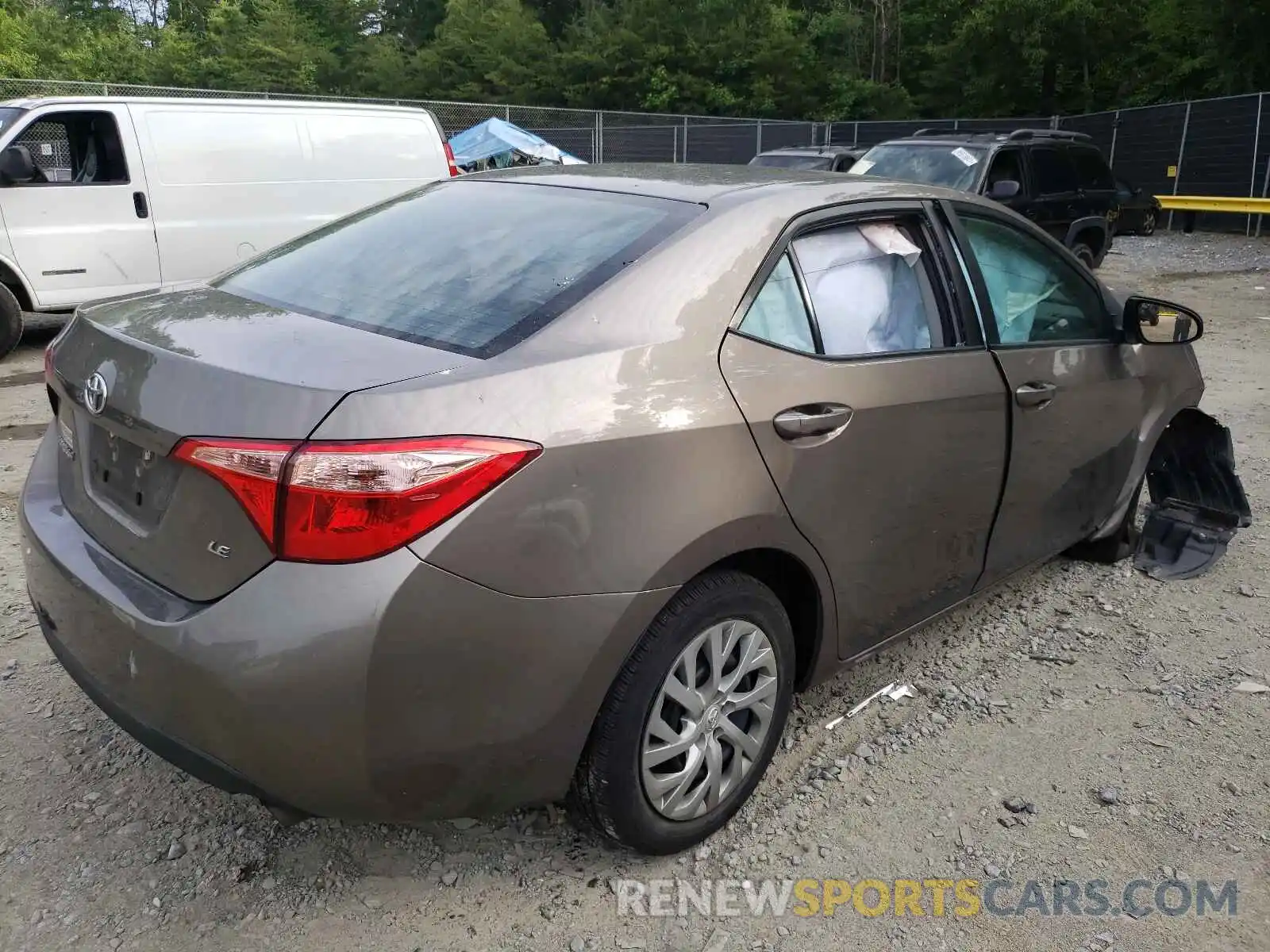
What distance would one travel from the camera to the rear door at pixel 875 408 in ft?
8.05

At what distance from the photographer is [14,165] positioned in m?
7.54

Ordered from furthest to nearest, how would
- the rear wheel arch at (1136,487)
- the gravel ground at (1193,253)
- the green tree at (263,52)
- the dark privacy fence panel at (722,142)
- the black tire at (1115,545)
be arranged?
the green tree at (263,52)
the dark privacy fence panel at (722,142)
the gravel ground at (1193,253)
the black tire at (1115,545)
the rear wheel arch at (1136,487)

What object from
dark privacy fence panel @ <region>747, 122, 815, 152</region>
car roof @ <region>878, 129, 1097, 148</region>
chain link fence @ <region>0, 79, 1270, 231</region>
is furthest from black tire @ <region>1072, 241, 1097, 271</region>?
dark privacy fence panel @ <region>747, 122, 815, 152</region>

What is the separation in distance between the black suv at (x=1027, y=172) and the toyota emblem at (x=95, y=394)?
9.60 m

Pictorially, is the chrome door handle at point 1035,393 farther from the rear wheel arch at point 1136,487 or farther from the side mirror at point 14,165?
the side mirror at point 14,165

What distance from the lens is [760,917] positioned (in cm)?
233

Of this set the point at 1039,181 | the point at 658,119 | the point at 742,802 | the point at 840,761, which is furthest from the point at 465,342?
the point at 658,119

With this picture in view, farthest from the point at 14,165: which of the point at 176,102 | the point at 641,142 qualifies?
the point at 641,142

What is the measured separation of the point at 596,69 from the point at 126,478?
37640mm

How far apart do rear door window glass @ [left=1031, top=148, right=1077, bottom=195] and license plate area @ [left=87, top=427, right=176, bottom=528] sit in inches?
435

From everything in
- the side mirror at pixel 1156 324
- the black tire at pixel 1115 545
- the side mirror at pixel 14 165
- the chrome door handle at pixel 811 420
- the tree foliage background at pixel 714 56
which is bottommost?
the black tire at pixel 1115 545

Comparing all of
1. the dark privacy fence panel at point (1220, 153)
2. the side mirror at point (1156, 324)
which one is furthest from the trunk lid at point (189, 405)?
the dark privacy fence panel at point (1220, 153)

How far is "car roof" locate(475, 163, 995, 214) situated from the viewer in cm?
270

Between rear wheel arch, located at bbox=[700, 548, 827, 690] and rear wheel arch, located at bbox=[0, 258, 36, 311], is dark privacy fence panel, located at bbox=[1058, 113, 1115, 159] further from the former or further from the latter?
rear wheel arch, located at bbox=[700, 548, 827, 690]
